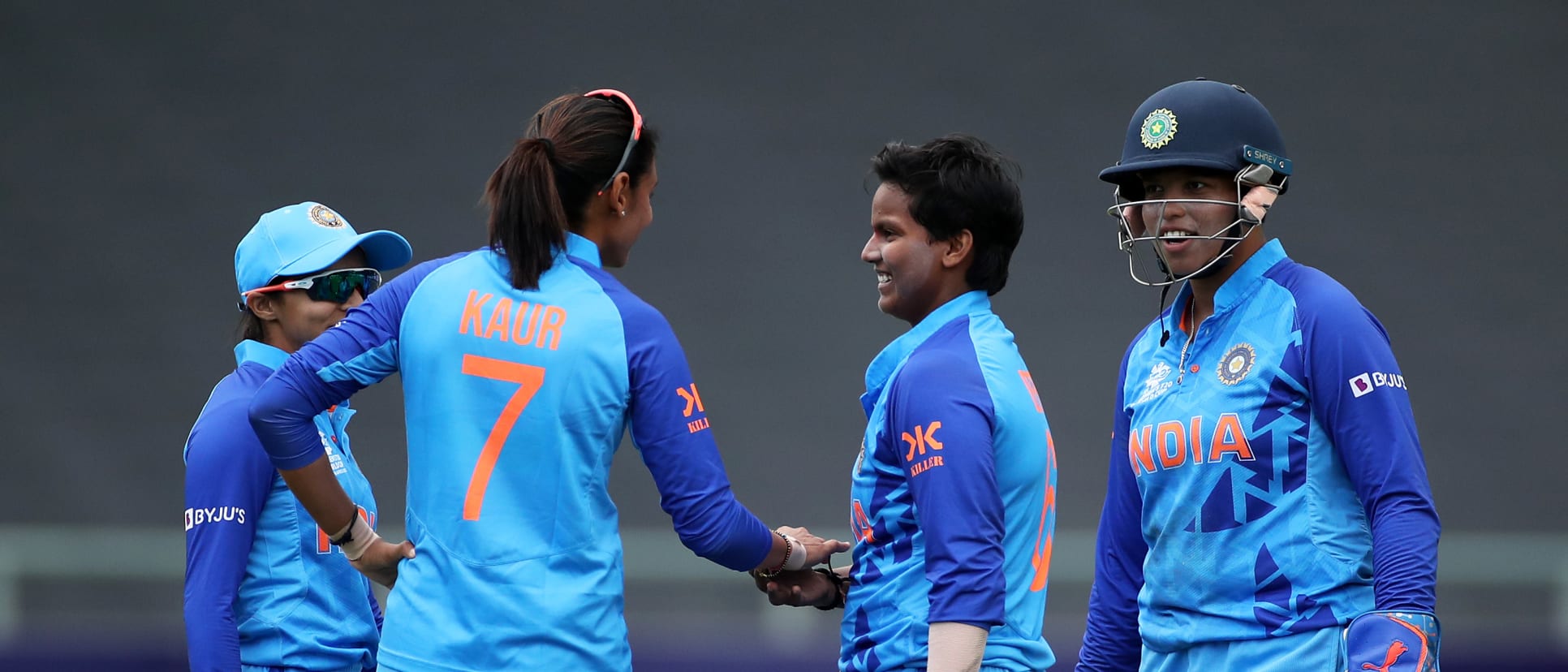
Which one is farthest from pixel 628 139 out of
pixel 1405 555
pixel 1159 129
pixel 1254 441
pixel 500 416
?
pixel 1405 555

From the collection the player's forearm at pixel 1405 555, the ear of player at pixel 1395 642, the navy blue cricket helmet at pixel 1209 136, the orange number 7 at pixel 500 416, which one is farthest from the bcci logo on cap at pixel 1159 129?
the orange number 7 at pixel 500 416

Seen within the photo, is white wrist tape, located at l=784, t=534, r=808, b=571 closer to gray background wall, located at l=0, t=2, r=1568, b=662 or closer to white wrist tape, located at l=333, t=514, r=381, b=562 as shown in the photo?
white wrist tape, located at l=333, t=514, r=381, b=562

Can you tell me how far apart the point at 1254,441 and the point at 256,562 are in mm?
1523

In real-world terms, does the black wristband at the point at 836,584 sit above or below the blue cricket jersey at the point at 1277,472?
below

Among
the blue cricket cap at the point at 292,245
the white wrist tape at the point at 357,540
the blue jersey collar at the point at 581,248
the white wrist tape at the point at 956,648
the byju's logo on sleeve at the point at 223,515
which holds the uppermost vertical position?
Answer: the blue cricket cap at the point at 292,245

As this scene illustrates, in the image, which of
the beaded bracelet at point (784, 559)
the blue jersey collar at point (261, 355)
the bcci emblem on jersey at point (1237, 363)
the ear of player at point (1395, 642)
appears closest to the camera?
the ear of player at point (1395, 642)

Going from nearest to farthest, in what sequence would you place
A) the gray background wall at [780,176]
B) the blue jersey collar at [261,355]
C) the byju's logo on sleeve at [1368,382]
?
the byju's logo on sleeve at [1368,382] → the blue jersey collar at [261,355] → the gray background wall at [780,176]

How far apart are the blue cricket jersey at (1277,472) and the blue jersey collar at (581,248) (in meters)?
0.83

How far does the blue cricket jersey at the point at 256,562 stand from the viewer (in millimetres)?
2352

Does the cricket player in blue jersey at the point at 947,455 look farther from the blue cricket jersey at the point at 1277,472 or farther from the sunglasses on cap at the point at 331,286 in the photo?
the sunglasses on cap at the point at 331,286

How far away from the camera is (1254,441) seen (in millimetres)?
2061

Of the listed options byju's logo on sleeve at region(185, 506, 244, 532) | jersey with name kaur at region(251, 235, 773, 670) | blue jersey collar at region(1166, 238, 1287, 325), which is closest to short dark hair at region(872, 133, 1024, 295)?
blue jersey collar at region(1166, 238, 1287, 325)

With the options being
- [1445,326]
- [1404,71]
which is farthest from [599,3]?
[1445,326]

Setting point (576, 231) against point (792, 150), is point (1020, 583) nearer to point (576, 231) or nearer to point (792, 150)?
point (576, 231)
